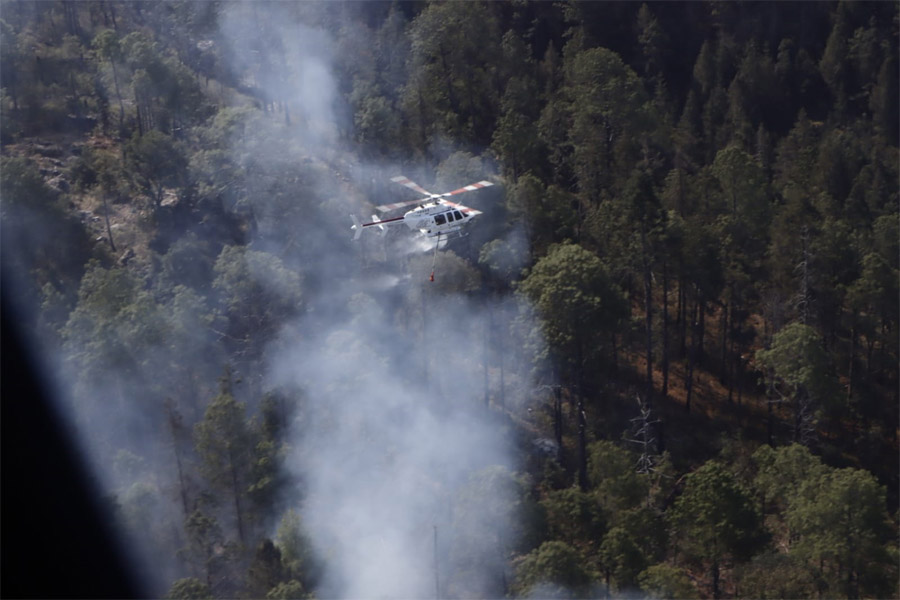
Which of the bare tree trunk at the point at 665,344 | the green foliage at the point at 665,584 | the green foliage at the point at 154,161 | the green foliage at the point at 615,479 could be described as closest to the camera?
the green foliage at the point at 665,584

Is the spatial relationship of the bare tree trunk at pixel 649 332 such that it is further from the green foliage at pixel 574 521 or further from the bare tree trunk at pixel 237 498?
the bare tree trunk at pixel 237 498

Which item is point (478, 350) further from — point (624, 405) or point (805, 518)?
point (805, 518)

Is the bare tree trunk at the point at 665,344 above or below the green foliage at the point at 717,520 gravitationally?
above

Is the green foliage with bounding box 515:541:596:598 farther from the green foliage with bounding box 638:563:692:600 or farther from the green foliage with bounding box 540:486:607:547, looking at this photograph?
the green foliage with bounding box 540:486:607:547

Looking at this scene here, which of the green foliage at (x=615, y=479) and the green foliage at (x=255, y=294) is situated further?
the green foliage at (x=255, y=294)

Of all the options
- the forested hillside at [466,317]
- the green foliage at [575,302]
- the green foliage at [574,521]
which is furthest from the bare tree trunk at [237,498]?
the green foliage at [575,302]

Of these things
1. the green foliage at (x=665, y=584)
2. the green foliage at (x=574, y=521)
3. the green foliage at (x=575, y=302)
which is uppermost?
the green foliage at (x=575, y=302)

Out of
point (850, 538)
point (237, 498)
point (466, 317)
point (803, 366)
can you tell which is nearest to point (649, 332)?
point (803, 366)

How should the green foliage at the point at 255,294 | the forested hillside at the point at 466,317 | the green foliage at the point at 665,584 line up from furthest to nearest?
the green foliage at the point at 255,294 → the forested hillside at the point at 466,317 → the green foliage at the point at 665,584
